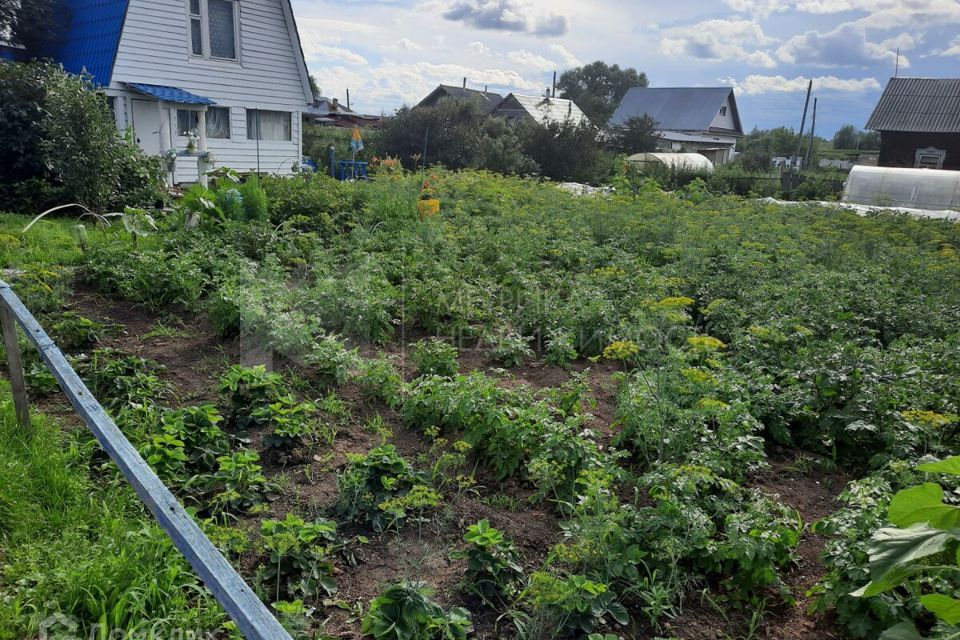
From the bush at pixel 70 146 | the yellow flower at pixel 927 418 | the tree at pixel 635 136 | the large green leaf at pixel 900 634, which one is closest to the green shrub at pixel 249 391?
the large green leaf at pixel 900 634

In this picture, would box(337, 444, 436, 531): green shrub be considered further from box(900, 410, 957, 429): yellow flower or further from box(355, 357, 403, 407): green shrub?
box(900, 410, 957, 429): yellow flower

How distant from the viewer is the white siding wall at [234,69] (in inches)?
580

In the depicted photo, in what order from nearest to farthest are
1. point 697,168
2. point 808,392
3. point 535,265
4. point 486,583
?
point 486,583 → point 808,392 → point 535,265 → point 697,168

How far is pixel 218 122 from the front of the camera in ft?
56.1

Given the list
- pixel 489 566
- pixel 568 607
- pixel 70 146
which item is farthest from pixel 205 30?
pixel 568 607

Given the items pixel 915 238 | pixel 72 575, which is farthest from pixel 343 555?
pixel 915 238

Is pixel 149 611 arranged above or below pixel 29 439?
below

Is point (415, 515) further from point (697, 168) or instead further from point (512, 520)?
point (697, 168)

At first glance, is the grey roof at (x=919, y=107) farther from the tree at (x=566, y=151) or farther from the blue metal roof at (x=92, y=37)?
the blue metal roof at (x=92, y=37)

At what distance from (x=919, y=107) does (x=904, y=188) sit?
43.1ft

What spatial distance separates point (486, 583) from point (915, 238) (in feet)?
36.3

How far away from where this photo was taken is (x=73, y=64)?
1534 centimetres

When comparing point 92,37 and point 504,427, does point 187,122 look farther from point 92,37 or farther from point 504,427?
point 504,427

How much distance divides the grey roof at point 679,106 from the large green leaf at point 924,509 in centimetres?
4655
